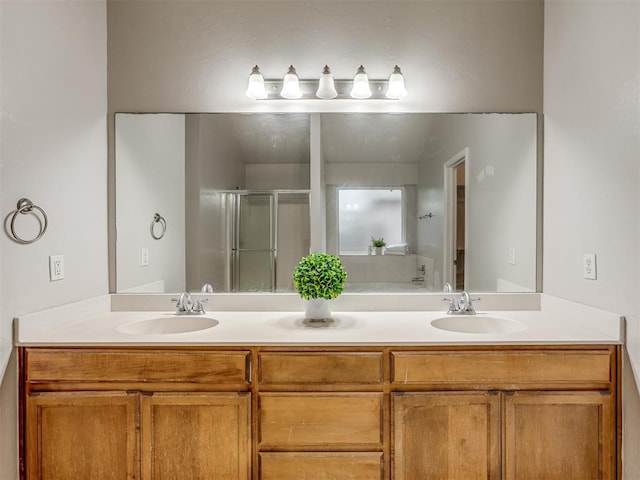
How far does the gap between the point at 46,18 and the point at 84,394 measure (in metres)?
1.52

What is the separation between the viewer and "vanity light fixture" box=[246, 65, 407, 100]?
2.04m

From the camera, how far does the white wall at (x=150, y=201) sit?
2152mm

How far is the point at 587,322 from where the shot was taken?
174 centimetres

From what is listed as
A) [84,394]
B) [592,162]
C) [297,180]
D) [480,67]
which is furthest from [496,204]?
[84,394]

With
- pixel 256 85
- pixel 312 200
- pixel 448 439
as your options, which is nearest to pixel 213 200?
pixel 312 200

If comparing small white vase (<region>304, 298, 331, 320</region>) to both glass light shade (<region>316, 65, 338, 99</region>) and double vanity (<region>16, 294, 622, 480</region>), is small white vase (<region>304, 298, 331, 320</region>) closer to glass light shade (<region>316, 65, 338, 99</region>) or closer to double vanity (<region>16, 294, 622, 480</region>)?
double vanity (<region>16, 294, 622, 480</region>)

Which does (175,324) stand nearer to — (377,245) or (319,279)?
(319,279)

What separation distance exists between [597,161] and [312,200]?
50.5 inches

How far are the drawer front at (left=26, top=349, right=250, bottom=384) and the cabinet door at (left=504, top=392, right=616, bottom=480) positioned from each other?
3.48 ft

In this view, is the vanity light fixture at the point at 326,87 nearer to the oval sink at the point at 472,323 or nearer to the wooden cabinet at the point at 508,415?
the oval sink at the point at 472,323

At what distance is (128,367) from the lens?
1.57 meters

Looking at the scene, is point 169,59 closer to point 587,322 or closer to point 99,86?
point 99,86

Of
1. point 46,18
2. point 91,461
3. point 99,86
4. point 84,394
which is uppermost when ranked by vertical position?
point 46,18

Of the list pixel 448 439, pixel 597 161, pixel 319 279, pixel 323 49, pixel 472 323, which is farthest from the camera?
pixel 323 49
